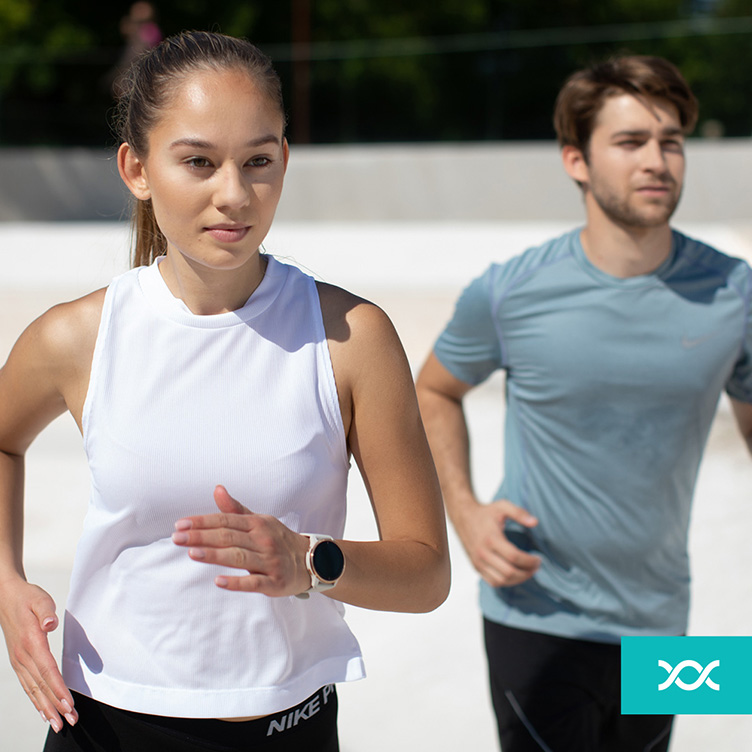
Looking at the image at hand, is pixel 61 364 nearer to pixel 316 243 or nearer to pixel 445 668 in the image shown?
pixel 445 668

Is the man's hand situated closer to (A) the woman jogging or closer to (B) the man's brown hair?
(A) the woman jogging

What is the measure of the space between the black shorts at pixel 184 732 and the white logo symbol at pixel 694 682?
1135mm

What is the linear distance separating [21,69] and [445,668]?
17353 mm

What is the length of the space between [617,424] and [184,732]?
4.55 ft

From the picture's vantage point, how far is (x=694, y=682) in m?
2.60

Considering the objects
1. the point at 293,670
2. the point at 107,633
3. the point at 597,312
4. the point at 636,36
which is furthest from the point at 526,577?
the point at 636,36

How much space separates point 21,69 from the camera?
1864cm

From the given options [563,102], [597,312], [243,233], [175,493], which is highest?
[563,102]

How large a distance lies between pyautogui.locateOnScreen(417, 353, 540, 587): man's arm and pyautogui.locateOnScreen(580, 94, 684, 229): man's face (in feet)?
2.13

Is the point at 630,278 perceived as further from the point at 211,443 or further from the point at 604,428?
the point at 211,443

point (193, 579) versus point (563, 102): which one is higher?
point (563, 102)

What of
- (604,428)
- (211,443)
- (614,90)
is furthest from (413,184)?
(211,443)

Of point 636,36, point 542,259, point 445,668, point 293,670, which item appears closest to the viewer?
point 293,670

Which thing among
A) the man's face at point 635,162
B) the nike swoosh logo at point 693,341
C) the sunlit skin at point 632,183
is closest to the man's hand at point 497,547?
the nike swoosh logo at point 693,341
